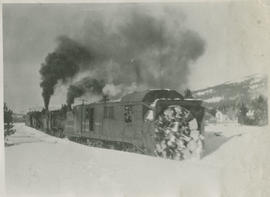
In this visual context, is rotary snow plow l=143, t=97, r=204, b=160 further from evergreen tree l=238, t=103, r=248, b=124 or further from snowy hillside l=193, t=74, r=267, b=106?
evergreen tree l=238, t=103, r=248, b=124

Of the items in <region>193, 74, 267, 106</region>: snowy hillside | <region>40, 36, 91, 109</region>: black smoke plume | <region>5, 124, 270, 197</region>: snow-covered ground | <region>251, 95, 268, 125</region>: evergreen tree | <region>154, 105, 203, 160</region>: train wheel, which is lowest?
<region>5, 124, 270, 197</region>: snow-covered ground

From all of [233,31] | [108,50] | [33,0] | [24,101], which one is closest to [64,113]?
[24,101]

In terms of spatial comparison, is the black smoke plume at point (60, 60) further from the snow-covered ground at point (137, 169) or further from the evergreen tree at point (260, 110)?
the evergreen tree at point (260, 110)

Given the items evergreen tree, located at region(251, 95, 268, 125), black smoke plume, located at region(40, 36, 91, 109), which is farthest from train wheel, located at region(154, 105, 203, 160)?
black smoke plume, located at region(40, 36, 91, 109)

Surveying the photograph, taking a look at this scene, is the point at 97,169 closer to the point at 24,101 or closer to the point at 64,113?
the point at 64,113

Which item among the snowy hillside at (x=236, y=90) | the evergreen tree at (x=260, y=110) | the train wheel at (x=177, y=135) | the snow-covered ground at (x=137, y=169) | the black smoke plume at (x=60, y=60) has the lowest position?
the snow-covered ground at (x=137, y=169)

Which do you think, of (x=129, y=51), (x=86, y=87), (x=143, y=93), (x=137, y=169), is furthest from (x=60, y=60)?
(x=137, y=169)

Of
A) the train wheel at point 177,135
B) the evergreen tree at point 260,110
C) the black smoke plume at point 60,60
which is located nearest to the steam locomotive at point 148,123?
the train wheel at point 177,135
